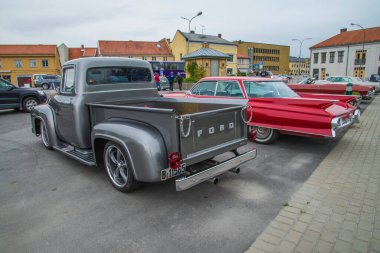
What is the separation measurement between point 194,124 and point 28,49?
59884 millimetres

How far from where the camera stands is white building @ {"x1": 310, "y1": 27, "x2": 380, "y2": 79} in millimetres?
46500

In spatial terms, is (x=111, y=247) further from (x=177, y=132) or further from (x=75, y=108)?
(x=75, y=108)

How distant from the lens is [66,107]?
466cm

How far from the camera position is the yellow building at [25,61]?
49.4m

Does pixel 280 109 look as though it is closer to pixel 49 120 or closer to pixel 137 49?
pixel 49 120

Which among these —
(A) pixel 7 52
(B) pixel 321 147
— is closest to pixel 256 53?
(A) pixel 7 52

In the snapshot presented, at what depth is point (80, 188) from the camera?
4.04 m

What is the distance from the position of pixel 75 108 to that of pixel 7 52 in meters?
57.6

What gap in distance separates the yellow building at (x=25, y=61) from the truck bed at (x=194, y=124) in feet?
179

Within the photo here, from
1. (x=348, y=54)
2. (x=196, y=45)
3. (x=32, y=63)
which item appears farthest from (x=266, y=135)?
(x=32, y=63)

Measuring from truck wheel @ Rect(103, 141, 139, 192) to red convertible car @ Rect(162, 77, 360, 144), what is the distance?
7.23ft

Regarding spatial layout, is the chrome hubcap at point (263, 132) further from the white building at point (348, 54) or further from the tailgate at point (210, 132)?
the white building at point (348, 54)

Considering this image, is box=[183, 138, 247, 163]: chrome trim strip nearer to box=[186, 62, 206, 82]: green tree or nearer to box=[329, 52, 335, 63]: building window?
box=[186, 62, 206, 82]: green tree

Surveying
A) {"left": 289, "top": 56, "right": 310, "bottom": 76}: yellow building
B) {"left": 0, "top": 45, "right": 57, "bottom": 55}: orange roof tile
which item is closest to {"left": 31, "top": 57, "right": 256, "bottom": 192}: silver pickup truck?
{"left": 0, "top": 45, "right": 57, "bottom": 55}: orange roof tile
